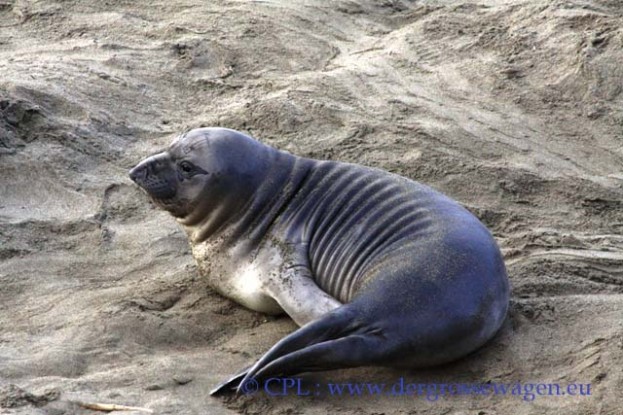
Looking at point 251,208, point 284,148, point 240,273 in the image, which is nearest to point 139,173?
point 251,208

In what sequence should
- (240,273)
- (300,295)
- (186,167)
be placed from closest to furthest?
(300,295)
(240,273)
(186,167)

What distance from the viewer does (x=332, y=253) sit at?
16.5 ft

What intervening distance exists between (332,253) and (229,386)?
0.85 m

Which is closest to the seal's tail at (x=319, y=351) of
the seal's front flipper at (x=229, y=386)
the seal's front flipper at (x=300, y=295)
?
the seal's front flipper at (x=229, y=386)

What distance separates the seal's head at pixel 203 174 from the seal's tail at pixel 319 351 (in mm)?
982

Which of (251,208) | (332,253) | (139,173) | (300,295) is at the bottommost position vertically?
(300,295)

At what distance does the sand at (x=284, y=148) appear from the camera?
452 cm

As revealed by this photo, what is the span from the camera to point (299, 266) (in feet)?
16.5

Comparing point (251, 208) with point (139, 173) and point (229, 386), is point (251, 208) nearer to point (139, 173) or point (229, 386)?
point (139, 173)

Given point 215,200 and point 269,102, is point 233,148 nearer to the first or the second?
point 215,200

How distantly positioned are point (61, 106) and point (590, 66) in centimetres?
299

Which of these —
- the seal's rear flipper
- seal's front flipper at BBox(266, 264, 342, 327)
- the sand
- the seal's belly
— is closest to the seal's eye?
the seal's belly

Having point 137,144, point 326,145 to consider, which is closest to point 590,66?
point 326,145

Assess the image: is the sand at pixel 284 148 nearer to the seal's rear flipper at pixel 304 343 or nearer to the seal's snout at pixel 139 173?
the seal's rear flipper at pixel 304 343
